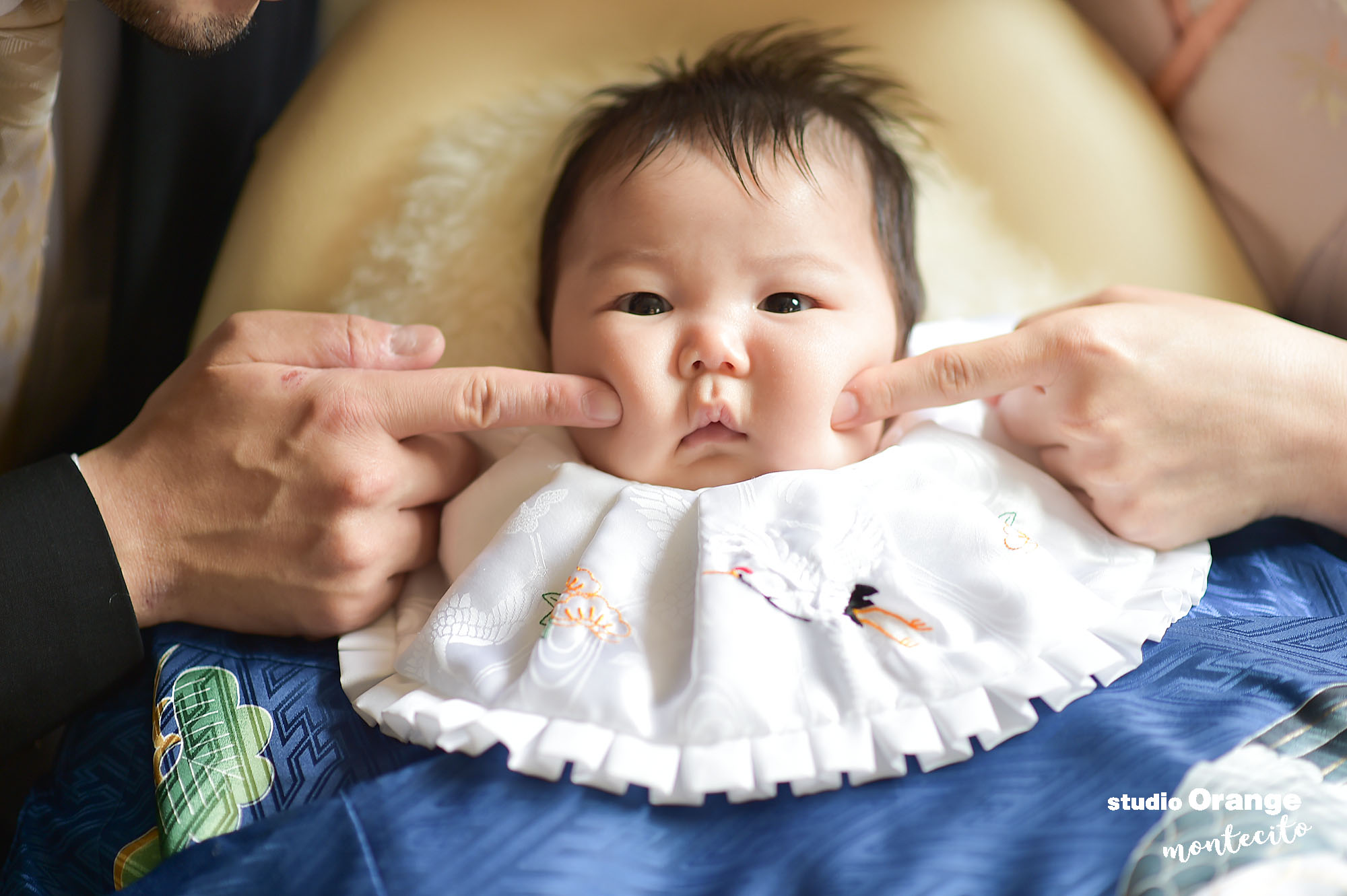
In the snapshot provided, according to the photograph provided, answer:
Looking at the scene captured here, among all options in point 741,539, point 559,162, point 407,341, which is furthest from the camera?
point 559,162

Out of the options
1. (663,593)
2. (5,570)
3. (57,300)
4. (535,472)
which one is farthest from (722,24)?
(5,570)

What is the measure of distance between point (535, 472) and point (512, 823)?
1.36ft

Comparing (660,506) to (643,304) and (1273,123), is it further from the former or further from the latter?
(1273,123)

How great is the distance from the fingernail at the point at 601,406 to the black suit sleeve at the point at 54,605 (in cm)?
54

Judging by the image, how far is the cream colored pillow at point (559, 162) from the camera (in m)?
1.32

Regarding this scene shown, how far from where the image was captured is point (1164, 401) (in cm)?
104

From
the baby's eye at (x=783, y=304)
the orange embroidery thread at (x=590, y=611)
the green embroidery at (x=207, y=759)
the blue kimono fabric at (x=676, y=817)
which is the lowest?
the green embroidery at (x=207, y=759)

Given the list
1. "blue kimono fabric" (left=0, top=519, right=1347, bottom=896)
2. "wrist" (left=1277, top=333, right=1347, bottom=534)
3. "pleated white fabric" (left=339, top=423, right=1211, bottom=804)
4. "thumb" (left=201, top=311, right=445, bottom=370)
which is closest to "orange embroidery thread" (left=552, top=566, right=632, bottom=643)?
"pleated white fabric" (left=339, top=423, right=1211, bottom=804)

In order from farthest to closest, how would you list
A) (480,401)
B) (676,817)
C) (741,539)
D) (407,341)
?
(407,341) < (480,401) < (741,539) < (676,817)

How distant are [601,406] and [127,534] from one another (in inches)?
21.9

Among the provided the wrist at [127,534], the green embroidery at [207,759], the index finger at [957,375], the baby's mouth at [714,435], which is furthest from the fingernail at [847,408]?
the wrist at [127,534]

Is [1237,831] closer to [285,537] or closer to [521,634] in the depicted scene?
[521,634]

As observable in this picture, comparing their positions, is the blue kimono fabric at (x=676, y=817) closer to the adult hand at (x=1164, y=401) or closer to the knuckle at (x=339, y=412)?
the adult hand at (x=1164, y=401)

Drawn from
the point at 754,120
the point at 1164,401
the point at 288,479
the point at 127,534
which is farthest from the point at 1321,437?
the point at 127,534
